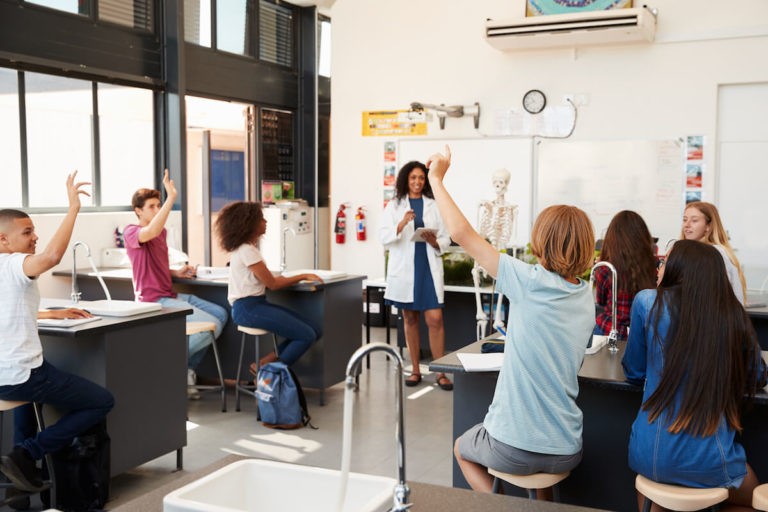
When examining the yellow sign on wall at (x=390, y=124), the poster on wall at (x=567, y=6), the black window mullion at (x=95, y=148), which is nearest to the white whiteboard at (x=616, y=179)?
the poster on wall at (x=567, y=6)

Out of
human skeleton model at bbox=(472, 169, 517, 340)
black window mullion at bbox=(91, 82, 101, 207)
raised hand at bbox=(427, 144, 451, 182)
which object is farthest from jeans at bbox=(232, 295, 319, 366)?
raised hand at bbox=(427, 144, 451, 182)

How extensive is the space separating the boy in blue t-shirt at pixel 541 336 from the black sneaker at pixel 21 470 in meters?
1.99

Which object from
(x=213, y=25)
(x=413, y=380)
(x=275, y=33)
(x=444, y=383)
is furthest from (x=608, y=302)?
(x=275, y=33)

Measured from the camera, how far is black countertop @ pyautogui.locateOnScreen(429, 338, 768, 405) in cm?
276

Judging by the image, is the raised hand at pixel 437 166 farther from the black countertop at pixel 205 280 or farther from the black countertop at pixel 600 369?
the black countertop at pixel 205 280

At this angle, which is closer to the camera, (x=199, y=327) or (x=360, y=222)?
(x=199, y=327)

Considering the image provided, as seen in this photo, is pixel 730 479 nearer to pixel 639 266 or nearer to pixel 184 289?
pixel 639 266

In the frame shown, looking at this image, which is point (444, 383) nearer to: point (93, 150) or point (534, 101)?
point (534, 101)

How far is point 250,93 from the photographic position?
886 centimetres

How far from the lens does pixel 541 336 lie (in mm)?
2486

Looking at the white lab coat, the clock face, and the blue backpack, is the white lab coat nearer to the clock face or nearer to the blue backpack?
the blue backpack

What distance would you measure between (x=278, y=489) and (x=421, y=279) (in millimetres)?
4313

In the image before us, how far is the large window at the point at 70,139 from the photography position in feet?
20.1

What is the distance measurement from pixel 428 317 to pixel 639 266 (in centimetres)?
234
